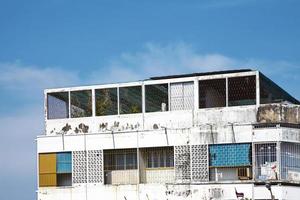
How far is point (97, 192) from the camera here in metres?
33.8

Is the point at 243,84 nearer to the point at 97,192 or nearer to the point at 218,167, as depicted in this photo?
the point at 218,167

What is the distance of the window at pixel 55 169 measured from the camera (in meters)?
34.6

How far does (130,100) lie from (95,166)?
10.6ft

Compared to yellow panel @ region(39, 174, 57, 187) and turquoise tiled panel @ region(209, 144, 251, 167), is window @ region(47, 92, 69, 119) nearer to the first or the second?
yellow panel @ region(39, 174, 57, 187)

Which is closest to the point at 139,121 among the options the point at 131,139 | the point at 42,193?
the point at 131,139

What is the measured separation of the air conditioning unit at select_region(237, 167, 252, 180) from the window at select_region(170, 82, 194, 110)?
338cm

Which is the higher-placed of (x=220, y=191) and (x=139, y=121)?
(x=139, y=121)

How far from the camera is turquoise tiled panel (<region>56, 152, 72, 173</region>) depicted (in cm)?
3450

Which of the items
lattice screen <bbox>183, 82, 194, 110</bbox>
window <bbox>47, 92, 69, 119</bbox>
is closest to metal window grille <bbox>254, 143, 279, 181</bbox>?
lattice screen <bbox>183, 82, 194, 110</bbox>

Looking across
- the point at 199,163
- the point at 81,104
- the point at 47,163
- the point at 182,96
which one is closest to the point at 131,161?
the point at 199,163

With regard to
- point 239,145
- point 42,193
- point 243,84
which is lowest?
point 42,193

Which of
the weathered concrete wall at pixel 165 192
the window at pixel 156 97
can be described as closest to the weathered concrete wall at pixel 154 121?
the window at pixel 156 97

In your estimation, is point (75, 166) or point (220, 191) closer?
point (220, 191)

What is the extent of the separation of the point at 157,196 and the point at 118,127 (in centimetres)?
350
